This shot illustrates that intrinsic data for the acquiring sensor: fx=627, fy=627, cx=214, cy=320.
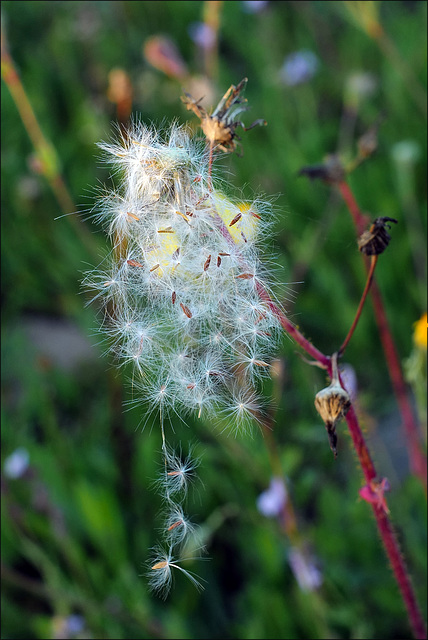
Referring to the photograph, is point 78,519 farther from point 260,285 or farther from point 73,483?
point 260,285

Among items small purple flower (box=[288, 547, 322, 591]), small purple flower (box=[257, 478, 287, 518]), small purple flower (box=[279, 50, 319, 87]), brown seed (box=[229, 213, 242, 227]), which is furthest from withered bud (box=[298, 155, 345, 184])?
small purple flower (box=[279, 50, 319, 87])

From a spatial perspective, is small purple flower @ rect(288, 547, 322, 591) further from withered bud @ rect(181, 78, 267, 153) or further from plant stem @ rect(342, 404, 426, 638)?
withered bud @ rect(181, 78, 267, 153)

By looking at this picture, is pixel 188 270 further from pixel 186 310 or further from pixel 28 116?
pixel 28 116

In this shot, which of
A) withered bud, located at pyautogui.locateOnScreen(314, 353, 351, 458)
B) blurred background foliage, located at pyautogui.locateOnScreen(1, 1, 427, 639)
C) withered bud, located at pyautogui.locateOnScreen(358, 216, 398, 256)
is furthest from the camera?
A: blurred background foliage, located at pyautogui.locateOnScreen(1, 1, 427, 639)

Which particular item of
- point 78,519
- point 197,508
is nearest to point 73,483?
point 78,519

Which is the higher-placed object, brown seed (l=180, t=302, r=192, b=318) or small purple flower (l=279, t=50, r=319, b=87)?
small purple flower (l=279, t=50, r=319, b=87)

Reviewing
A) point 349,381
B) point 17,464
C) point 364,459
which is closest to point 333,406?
point 364,459

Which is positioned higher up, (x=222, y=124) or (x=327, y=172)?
(x=222, y=124)

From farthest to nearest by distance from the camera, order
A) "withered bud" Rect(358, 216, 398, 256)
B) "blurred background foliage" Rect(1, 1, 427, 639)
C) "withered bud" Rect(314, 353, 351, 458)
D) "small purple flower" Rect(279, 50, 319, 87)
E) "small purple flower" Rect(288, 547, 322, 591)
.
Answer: "small purple flower" Rect(279, 50, 319, 87), "blurred background foliage" Rect(1, 1, 427, 639), "small purple flower" Rect(288, 547, 322, 591), "withered bud" Rect(358, 216, 398, 256), "withered bud" Rect(314, 353, 351, 458)

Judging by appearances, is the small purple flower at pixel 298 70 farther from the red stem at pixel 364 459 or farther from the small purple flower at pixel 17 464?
the red stem at pixel 364 459
